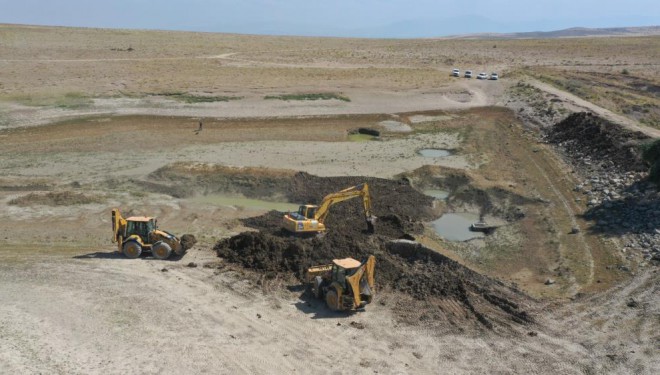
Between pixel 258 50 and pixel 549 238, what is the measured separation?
88735mm

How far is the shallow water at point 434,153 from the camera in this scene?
134 feet

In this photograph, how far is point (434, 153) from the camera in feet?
137

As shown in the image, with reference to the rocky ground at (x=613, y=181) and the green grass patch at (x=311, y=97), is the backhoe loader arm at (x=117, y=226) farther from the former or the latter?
the green grass patch at (x=311, y=97)

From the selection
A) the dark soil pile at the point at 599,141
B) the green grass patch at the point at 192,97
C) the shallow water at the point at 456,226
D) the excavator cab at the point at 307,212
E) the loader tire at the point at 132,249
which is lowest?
the shallow water at the point at 456,226

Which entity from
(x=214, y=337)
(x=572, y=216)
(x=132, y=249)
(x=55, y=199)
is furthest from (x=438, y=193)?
(x=55, y=199)

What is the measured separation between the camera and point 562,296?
21.4 metres

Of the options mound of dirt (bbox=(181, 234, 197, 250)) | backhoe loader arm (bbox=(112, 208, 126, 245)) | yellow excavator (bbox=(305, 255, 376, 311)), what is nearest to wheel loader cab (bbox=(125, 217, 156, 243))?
backhoe loader arm (bbox=(112, 208, 126, 245))

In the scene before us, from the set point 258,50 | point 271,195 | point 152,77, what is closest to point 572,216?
point 271,195

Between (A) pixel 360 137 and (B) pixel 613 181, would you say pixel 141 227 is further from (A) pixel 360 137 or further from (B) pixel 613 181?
(B) pixel 613 181

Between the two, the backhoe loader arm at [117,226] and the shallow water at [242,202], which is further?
the shallow water at [242,202]

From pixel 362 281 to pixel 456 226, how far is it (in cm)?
1070

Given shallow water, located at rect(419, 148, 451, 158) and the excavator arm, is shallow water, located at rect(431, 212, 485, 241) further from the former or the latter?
shallow water, located at rect(419, 148, 451, 158)

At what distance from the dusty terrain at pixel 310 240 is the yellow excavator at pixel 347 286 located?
1.70ft

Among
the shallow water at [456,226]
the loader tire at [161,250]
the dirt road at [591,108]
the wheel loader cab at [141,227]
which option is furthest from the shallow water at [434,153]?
the wheel loader cab at [141,227]
